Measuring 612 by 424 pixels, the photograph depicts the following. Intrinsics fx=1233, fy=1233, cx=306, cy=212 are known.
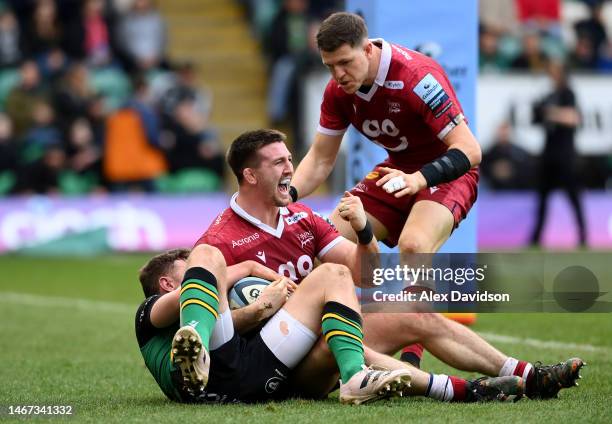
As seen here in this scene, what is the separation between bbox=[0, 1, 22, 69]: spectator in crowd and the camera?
21.2 m

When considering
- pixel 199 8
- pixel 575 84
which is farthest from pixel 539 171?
pixel 199 8

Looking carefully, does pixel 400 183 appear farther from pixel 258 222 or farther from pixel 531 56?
pixel 531 56

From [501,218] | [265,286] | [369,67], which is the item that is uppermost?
[369,67]

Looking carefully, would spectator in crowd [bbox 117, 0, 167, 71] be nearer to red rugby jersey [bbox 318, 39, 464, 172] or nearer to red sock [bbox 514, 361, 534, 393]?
red rugby jersey [bbox 318, 39, 464, 172]

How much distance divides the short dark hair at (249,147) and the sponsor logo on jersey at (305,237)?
472 millimetres

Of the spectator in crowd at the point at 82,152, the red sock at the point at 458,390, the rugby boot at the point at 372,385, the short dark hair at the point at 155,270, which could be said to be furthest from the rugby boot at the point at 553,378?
the spectator in crowd at the point at 82,152

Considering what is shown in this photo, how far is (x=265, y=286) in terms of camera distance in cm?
672

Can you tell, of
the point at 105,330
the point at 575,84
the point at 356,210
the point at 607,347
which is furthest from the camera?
the point at 575,84

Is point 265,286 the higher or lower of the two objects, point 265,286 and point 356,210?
the lower

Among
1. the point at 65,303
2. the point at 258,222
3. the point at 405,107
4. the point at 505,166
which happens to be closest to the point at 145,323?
the point at 258,222

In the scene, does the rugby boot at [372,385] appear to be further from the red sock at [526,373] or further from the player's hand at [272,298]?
the red sock at [526,373]

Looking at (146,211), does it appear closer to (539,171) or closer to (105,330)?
(539,171)

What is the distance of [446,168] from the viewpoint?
23.9 ft

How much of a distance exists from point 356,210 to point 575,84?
48.9 ft
